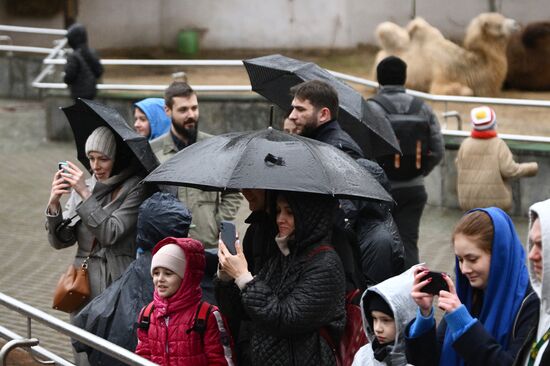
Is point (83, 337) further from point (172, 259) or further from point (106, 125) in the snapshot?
point (106, 125)

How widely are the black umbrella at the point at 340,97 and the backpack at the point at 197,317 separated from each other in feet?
7.73

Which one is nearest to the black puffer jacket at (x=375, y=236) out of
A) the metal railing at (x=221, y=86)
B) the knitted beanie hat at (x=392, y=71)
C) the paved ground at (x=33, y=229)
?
the paved ground at (x=33, y=229)

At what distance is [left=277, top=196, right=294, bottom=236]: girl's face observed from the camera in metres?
5.26

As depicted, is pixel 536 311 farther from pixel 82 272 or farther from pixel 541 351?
pixel 82 272

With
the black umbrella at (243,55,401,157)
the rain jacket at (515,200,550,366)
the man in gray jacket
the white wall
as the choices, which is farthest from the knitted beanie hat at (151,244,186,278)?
the white wall

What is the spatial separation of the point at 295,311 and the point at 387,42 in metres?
12.7

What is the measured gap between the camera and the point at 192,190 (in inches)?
306

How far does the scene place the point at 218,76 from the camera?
19.4 metres

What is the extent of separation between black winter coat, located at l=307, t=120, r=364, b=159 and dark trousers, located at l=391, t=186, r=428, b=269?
2.08 metres

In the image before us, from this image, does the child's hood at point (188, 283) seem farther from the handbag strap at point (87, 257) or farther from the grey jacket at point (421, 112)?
the grey jacket at point (421, 112)

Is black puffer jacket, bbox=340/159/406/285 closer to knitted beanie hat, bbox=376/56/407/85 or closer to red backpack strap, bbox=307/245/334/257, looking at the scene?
red backpack strap, bbox=307/245/334/257

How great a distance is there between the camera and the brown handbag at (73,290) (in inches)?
257

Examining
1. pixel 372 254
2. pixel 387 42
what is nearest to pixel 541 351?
pixel 372 254

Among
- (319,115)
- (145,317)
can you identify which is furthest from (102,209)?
(319,115)
